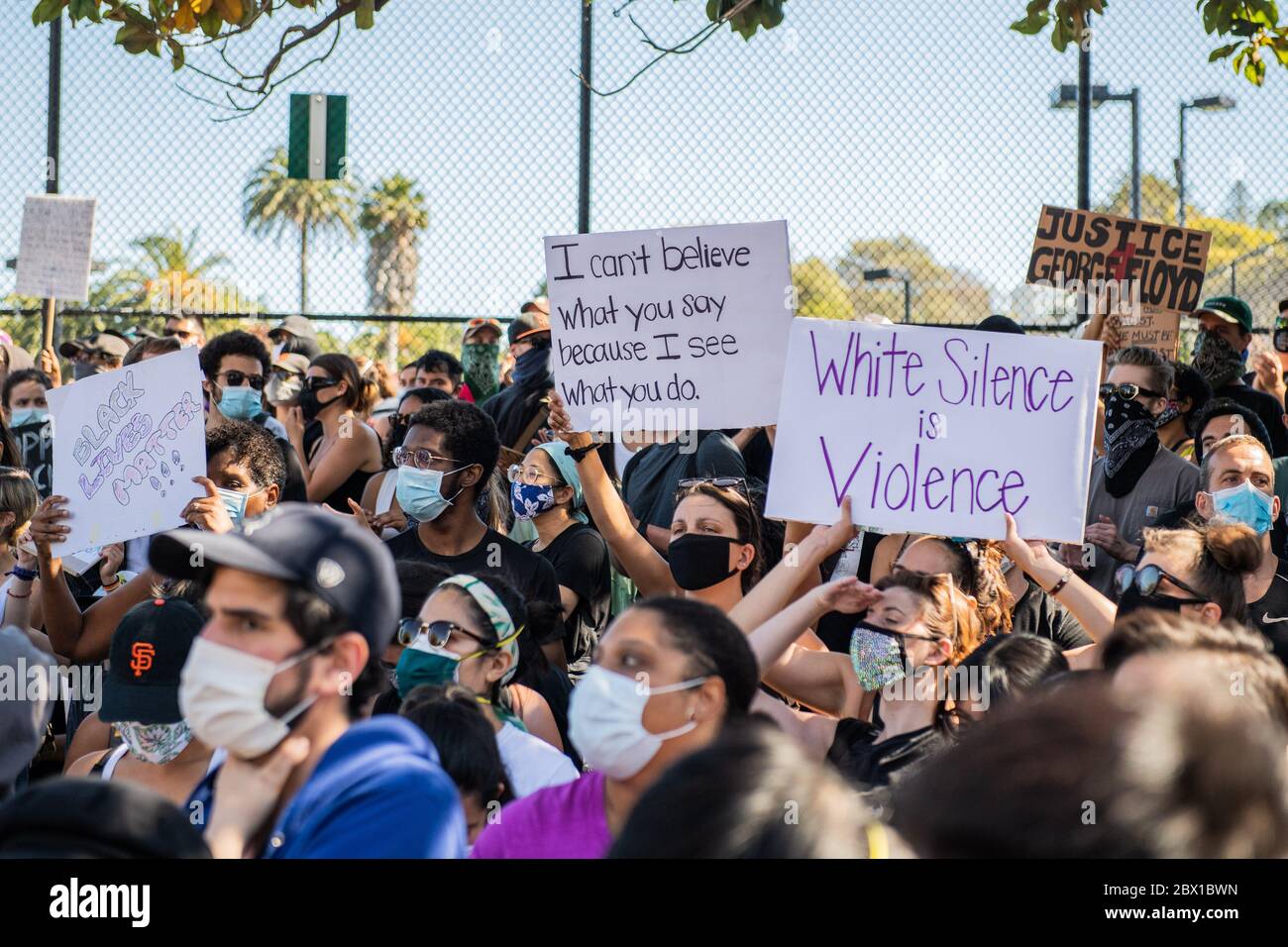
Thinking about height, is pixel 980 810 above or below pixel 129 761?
above

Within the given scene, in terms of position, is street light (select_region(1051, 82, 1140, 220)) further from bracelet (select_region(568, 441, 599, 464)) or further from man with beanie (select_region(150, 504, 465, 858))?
man with beanie (select_region(150, 504, 465, 858))

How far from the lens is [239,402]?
22.3 ft

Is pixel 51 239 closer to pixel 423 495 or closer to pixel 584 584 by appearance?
pixel 423 495

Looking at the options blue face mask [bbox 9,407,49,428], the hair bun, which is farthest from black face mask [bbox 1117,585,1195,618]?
blue face mask [bbox 9,407,49,428]

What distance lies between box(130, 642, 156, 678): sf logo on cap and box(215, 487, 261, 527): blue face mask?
1.29 m

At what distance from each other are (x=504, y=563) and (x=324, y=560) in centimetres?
271

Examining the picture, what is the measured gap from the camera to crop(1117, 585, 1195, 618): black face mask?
425cm

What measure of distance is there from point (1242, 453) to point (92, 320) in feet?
24.3

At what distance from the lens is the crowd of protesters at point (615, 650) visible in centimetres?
159

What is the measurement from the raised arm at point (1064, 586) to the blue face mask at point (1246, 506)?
0.97 metres

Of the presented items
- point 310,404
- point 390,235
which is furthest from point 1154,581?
point 390,235
